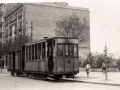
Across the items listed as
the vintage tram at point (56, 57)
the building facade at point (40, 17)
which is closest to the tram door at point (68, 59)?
the vintage tram at point (56, 57)

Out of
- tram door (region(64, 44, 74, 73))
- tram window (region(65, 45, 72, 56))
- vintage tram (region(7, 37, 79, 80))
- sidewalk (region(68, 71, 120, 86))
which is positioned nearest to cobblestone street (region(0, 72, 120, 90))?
sidewalk (region(68, 71, 120, 86))

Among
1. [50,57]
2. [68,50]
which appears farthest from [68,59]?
[50,57]

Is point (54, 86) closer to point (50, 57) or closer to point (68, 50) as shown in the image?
point (50, 57)

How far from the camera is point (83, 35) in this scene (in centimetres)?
3750

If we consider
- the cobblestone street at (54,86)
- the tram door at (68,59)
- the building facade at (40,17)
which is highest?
the building facade at (40,17)

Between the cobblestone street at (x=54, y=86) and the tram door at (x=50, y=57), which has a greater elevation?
the tram door at (x=50, y=57)

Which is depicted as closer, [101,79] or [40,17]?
[101,79]

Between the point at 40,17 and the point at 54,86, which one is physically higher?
the point at 40,17

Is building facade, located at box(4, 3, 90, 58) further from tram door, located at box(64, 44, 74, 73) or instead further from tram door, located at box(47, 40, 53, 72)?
tram door, located at box(47, 40, 53, 72)

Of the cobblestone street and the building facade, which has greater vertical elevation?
the building facade

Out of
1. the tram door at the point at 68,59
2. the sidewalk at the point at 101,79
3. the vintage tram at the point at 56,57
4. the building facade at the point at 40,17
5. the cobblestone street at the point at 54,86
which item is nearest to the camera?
the cobblestone street at the point at 54,86

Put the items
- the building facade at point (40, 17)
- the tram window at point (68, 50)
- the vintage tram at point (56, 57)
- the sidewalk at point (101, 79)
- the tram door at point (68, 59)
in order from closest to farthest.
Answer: the sidewalk at point (101, 79) → the vintage tram at point (56, 57) → the tram door at point (68, 59) → the tram window at point (68, 50) → the building facade at point (40, 17)

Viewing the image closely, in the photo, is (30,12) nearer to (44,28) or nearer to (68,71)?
(44,28)

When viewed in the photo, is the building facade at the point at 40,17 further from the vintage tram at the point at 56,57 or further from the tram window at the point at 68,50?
the tram window at the point at 68,50
